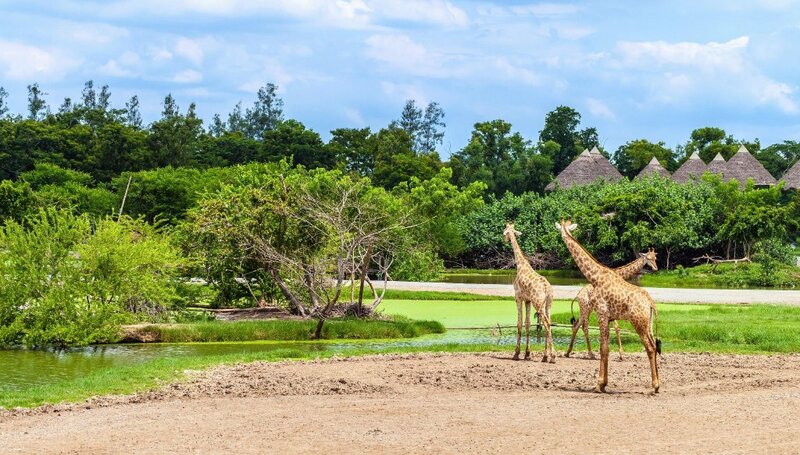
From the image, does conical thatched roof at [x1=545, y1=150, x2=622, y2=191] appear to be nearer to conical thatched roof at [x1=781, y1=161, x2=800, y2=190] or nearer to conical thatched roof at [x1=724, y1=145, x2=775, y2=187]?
conical thatched roof at [x1=724, y1=145, x2=775, y2=187]

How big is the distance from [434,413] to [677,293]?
25.8m

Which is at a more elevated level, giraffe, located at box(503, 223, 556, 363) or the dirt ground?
giraffe, located at box(503, 223, 556, 363)

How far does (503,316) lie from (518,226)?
2961 centimetres

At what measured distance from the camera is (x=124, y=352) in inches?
876

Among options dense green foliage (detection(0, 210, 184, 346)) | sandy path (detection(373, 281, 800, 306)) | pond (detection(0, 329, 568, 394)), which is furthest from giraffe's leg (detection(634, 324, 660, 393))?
sandy path (detection(373, 281, 800, 306))

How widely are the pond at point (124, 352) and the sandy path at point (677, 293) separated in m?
11.6

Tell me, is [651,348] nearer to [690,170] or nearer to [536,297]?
[536,297]

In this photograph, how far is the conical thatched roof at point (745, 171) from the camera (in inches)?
2913

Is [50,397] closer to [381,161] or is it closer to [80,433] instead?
[80,433]

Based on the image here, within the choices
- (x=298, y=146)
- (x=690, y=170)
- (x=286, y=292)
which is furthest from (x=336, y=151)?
(x=286, y=292)

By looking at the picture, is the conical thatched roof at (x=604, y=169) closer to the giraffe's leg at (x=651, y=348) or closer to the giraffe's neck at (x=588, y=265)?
the giraffe's neck at (x=588, y=265)

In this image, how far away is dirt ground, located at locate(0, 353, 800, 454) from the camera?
11.9 metres

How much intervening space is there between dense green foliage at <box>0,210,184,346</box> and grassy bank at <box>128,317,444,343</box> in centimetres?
106

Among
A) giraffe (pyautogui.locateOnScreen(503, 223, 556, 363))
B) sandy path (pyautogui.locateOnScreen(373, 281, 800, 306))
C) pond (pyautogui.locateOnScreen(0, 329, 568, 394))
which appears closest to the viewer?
pond (pyautogui.locateOnScreen(0, 329, 568, 394))
